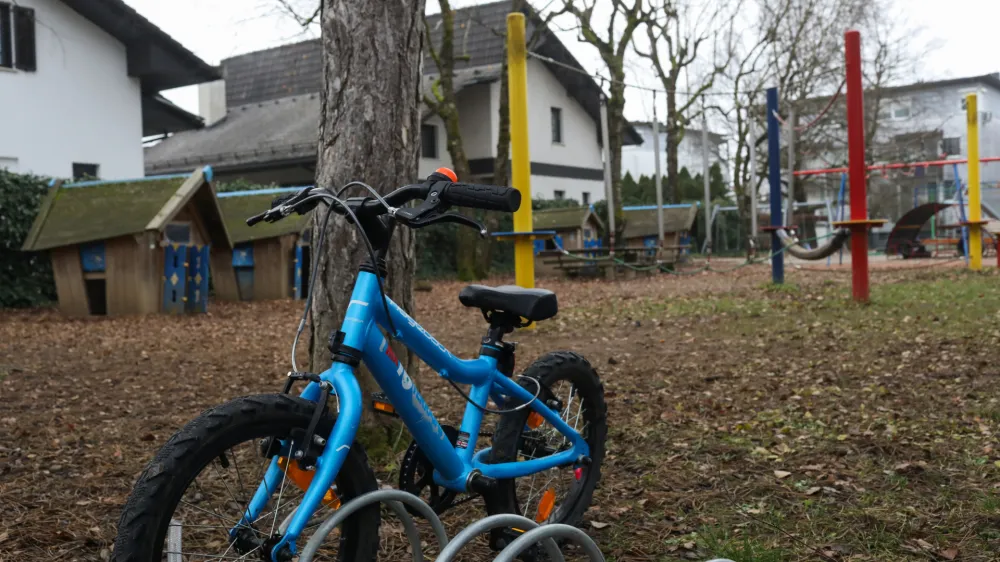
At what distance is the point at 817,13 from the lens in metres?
29.5

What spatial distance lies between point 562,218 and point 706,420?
1554 centimetres

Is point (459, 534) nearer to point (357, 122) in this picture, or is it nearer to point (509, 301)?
point (509, 301)


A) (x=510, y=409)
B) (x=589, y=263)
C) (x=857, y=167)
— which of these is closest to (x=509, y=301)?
(x=510, y=409)

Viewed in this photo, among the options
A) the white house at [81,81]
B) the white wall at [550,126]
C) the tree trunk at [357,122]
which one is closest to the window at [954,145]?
the white wall at [550,126]

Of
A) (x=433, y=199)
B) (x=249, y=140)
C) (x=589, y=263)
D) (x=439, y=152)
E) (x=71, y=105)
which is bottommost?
(x=589, y=263)

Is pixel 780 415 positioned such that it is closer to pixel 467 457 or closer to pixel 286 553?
pixel 467 457

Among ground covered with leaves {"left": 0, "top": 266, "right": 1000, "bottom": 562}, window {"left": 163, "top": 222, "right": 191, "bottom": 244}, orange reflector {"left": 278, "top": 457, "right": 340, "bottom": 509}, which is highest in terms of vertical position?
window {"left": 163, "top": 222, "right": 191, "bottom": 244}

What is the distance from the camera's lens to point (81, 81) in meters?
18.5

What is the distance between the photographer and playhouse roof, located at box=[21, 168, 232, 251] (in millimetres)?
11047

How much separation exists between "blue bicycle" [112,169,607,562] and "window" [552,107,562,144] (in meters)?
28.1

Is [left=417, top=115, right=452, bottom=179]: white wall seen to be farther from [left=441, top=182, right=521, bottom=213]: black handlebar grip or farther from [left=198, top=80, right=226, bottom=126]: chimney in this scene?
[left=441, top=182, right=521, bottom=213]: black handlebar grip

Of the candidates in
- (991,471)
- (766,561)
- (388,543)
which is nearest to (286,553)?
(388,543)

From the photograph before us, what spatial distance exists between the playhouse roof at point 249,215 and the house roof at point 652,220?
982cm

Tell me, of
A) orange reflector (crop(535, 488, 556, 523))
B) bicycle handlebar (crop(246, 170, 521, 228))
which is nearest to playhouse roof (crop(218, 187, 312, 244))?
orange reflector (crop(535, 488, 556, 523))
